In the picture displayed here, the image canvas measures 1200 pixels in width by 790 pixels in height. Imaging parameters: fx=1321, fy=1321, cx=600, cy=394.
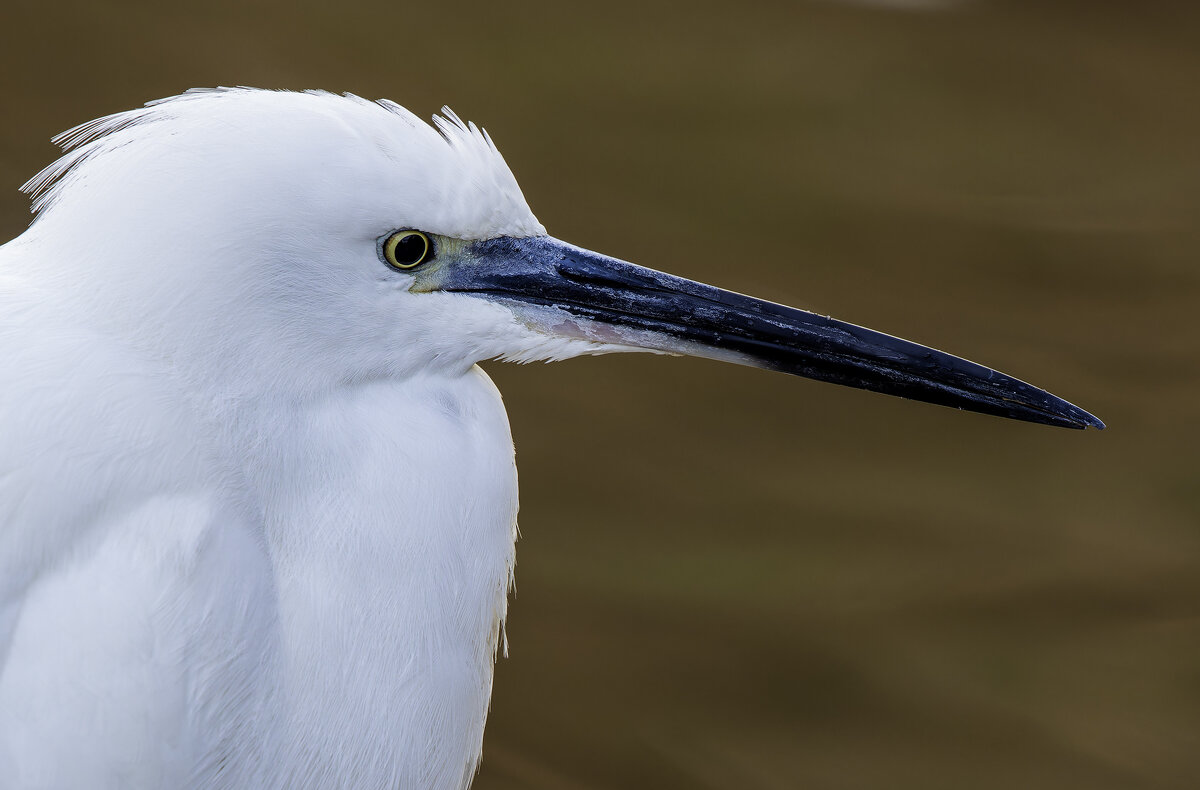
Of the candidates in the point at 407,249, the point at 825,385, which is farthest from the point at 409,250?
the point at 825,385

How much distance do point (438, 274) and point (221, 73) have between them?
6.16ft

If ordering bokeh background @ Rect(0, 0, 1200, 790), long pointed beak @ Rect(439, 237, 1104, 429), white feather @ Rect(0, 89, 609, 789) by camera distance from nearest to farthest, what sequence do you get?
white feather @ Rect(0, 89, 609, 789) → long pointed beak @ Rect(439, 237, 1104, 429) → bokeh background @ Rect(0, 0, 1200, 790)

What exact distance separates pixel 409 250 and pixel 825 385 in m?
1.57

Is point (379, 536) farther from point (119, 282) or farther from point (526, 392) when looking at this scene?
point (526, 392)

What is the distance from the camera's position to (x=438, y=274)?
110cm

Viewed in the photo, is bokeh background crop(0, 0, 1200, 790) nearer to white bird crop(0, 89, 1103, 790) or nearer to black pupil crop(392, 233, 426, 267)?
white bird crop(0, 89, 1103, 790)

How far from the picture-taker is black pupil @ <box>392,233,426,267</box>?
3.48 ft

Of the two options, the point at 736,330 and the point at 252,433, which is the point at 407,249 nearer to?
the point at 252,433

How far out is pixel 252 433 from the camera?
1053 millimetres

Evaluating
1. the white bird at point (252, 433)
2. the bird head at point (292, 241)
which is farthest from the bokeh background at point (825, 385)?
the bird head at point (292, 241)

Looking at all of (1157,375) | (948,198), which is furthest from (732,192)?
(1157,375)

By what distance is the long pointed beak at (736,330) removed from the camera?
1.16m

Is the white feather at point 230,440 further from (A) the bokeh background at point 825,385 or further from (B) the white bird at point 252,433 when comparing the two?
(A) the bokeh background at point 825,385

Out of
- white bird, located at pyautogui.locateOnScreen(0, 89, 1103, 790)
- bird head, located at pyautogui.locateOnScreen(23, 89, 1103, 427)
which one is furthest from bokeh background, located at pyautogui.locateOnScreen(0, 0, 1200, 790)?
bird head, located at pyautogui.locateOnScreen(23, 89, 1103, 427)
